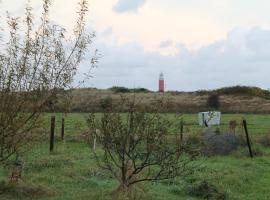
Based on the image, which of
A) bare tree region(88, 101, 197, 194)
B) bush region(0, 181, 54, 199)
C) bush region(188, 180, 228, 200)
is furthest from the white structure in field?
bush region(0, 181, 54, 199)

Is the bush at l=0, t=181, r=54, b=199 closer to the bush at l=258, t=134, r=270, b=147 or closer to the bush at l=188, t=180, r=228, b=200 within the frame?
the bush at l=188, t=180, r=228, b=200

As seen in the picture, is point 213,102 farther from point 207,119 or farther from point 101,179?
point 101,179

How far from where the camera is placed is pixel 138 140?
11.7 metres

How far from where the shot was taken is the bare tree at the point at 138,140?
460 inches

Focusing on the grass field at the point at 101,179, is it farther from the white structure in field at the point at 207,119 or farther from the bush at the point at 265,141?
the bush at the point at 265,141

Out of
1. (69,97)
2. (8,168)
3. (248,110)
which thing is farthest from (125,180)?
(248,110)

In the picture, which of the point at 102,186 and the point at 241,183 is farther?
the point at 241,183

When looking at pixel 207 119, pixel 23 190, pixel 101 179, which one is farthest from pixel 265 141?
pixel 23 190

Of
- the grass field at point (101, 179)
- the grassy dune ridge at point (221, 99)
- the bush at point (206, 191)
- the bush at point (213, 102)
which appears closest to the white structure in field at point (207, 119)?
the grass field at point (101, 179)

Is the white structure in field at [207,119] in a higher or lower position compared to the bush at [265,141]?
higher

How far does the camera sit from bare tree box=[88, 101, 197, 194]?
11695mm

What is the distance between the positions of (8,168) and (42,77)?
4.64 m

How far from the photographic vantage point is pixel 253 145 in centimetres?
2295

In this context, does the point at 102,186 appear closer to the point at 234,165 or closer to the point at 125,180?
the point at 125,180
